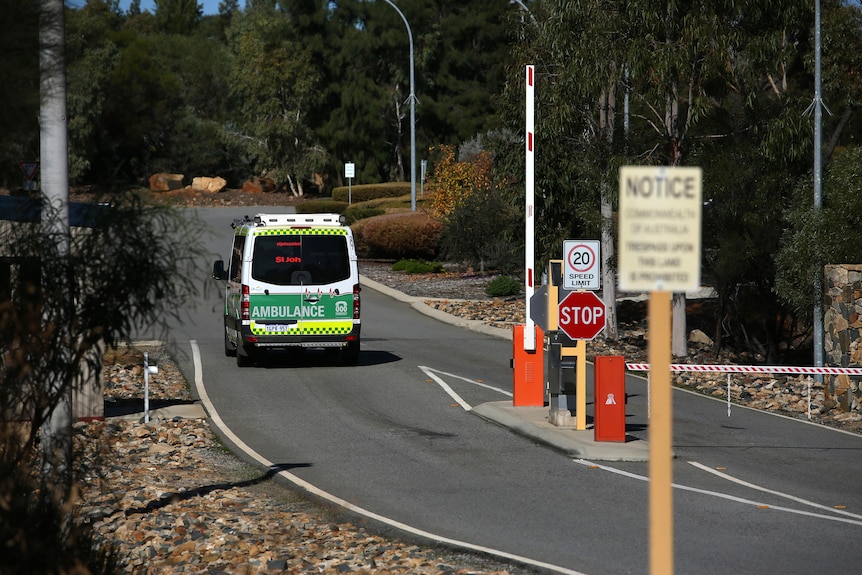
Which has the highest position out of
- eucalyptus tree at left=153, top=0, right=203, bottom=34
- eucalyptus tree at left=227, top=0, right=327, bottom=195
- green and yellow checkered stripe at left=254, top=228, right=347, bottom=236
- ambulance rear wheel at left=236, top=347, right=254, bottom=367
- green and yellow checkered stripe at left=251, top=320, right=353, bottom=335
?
eucalyptus tree at left=153, top=0, right=203, bottom=34

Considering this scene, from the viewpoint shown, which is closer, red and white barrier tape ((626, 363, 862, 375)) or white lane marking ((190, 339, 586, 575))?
white lane marking ((190, 339, 586, 575))

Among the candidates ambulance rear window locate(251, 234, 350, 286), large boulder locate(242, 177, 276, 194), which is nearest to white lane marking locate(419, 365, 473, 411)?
ambulance rear window locate(251, 234, 350, 286)

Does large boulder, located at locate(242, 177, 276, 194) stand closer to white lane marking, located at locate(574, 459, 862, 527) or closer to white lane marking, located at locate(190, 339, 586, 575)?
white lane marking, located at locate(190, 339, 586, 575)

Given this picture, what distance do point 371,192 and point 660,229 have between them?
58639 mm

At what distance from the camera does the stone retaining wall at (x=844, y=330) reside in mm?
18203

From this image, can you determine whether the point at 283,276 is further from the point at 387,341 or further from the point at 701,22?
the point at 701,22

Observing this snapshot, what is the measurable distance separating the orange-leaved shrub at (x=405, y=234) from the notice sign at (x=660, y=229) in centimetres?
3614

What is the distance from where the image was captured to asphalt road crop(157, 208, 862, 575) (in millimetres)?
9531

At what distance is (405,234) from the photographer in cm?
4184

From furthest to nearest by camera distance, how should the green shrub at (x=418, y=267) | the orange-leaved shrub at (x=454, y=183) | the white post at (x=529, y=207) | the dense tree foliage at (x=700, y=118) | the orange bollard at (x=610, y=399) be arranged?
the orange-leaved shrub at (x=454, y=183) → the green shrub at (x=418, y=267) → the dense tree foliage at (x=700, y=118) → the white post at (x=529, y=207) → the orange bollard at (x=610, y=399)

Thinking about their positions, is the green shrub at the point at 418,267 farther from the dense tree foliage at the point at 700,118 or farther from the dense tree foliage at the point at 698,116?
the dense tree foliage at the point at 698,116

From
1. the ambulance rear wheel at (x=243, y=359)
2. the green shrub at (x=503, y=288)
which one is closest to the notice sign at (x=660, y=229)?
the ambulance rear wheel at (x=243, y=359)

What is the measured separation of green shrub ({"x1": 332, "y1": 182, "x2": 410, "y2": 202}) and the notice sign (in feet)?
191

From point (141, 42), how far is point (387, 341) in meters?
57.1
